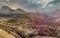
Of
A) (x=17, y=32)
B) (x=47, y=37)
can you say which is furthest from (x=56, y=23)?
(x=17, y=32)

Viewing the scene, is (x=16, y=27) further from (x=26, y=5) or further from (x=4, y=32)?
(x=26, y=5)

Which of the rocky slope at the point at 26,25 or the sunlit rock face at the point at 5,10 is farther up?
the sunlit rock face at the point at 5,10

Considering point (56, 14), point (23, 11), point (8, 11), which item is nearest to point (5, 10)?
point (8, 11)

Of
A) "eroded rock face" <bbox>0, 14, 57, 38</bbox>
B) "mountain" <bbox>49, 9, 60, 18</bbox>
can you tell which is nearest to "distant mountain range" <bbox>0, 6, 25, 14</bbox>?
"eroded rock face" <bbox>0, 14, 57, 38</bbox>

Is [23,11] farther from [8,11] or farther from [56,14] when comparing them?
Result: [56,14]

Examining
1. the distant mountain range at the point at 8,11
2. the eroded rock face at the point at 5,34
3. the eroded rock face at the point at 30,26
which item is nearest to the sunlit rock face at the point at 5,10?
the distant mountain range at the point at 8,11

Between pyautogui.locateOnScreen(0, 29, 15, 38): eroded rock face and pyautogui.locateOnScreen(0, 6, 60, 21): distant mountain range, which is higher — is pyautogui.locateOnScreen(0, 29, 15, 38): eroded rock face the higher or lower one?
the lower one

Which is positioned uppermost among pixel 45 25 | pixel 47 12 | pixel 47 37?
pixel 47 12

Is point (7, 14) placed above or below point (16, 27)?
above

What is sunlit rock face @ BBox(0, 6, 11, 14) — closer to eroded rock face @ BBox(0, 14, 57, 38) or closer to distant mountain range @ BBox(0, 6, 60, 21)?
distant mountain range @ BBox(0, 6, 60, 21)

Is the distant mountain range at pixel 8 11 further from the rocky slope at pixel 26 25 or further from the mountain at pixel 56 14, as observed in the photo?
the mountain at pixel 56 14

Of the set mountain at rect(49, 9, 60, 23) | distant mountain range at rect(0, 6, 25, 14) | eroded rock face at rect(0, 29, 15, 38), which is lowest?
eroded rock face at rect(0, 29, 15, 38)
